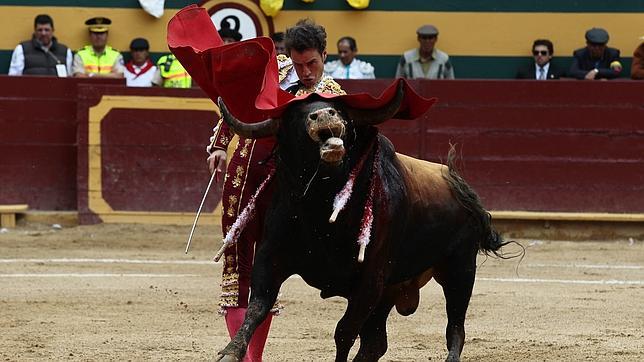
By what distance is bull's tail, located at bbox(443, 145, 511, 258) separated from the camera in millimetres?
4914

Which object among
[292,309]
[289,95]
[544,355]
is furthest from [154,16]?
[289,95]

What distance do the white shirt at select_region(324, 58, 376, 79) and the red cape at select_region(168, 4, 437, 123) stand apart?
18.8 ft

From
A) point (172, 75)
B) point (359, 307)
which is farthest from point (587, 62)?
point (359, 307)

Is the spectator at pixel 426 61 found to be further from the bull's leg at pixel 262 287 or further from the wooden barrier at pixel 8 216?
the bull's leg at pixel 262 287

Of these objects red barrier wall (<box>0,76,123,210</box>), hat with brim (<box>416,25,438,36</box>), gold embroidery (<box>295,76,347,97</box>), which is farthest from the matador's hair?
hat with brim (<box>416,25,438,36</box>)

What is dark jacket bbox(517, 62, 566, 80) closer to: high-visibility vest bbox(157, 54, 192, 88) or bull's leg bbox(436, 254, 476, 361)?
high-visibility vest bbox(157, 54, 192, 88)

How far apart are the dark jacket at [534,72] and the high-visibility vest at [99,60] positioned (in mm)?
2969

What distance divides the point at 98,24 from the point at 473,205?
20.8 ft

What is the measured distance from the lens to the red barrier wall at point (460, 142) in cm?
1013

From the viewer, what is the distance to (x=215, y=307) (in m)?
6.77

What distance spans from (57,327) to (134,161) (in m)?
4.26

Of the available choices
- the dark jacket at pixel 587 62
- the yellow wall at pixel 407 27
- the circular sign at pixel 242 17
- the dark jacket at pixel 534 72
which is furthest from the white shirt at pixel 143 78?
the dark jacket at pixel 587 62

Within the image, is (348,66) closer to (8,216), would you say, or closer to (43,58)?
(43,58)

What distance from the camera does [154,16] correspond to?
11.0m
